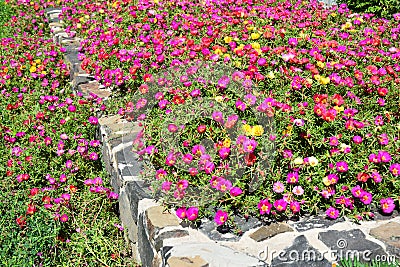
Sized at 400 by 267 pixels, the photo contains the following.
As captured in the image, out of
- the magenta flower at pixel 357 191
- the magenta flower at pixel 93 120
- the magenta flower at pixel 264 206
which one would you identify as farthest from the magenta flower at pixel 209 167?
the magenta flower at pixel 93 120

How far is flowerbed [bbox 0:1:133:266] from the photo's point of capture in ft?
10.4

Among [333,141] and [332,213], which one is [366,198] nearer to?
[332,213]

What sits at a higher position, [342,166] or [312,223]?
[342,166]

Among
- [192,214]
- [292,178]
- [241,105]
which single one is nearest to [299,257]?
[292,178]

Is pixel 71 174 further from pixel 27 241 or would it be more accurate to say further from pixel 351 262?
pixel 351 262

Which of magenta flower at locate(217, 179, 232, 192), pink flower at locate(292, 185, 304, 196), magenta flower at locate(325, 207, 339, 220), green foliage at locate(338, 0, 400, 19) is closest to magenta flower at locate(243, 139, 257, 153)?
magenta flower at locate(217, 179, 232, 192)

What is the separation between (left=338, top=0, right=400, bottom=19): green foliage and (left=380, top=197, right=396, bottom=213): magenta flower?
11.1 feet

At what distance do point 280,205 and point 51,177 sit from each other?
1.97 meters

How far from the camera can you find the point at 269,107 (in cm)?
312

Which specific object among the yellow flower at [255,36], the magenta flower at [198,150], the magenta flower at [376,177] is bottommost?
the magenta flower at [376,177]

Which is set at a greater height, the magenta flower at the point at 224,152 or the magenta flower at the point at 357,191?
the magenta flower at the point at 224,152

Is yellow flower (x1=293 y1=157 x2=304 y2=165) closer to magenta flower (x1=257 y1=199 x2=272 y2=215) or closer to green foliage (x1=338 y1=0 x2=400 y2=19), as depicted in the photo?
magenta flower (x1=257 y1=199 x2=272 y2=215)

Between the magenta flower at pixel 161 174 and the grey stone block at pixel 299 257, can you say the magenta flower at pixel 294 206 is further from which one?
the magenta flower at pixel 161 174

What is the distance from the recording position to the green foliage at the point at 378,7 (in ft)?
18.4
